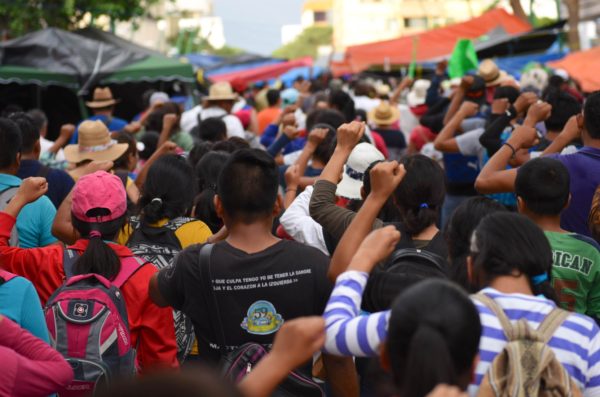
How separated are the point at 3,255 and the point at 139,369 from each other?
0.86 meters

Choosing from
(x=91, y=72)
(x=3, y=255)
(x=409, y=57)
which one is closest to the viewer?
(x=3, y=255)

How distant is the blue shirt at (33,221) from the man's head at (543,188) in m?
2.69

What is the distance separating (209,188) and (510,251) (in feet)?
9.80

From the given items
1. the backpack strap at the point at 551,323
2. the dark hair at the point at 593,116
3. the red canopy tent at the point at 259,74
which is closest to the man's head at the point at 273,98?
the dark hair at the point at 593,116

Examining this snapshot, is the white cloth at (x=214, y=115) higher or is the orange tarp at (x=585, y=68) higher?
the white cloth at (x=214, y=115)

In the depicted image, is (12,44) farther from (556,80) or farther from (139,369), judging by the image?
(139,369)

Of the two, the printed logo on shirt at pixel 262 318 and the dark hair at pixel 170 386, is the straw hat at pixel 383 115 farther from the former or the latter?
the dark hair at pixel 170 386

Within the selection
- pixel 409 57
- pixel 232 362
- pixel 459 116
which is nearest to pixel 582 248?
pixel 232 362

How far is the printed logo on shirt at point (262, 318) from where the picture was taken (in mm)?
3598

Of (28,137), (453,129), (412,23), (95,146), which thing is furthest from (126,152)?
(412,23)

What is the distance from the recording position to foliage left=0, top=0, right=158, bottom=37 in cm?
2016

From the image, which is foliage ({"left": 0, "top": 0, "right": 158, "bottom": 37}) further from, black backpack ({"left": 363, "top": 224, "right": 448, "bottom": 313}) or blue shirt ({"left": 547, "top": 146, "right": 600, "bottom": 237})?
black backpack ({"left": 363, "top": 224, "right": 448, "bottom": 313})

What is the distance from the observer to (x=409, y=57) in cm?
2277

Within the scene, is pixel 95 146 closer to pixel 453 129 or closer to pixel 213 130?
pixel 213 130
